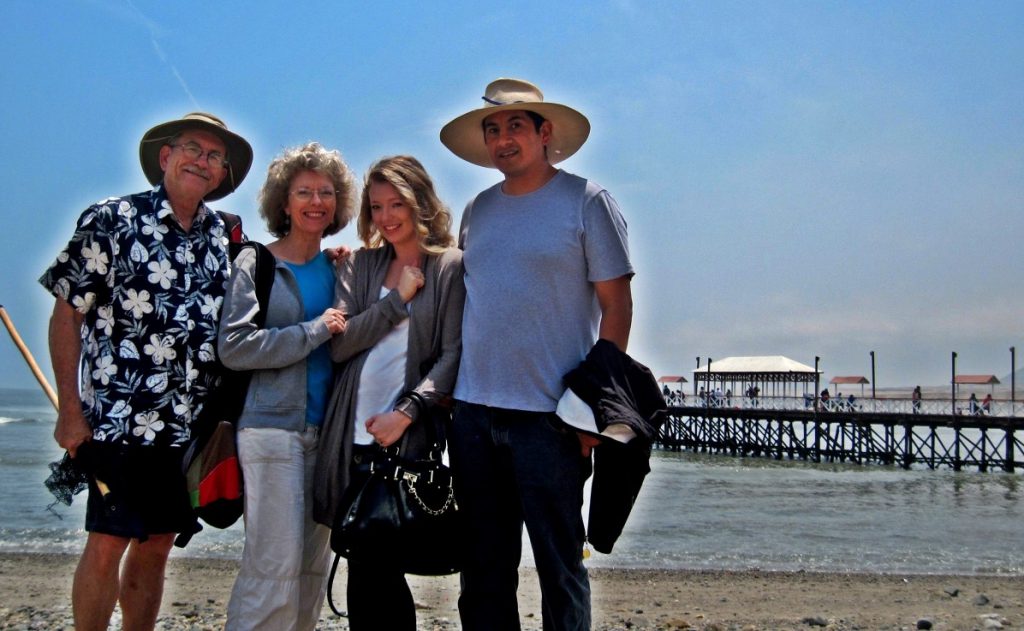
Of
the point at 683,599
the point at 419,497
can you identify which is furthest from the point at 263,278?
the point at 683,599

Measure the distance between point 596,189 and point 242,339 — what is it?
55.5 inches

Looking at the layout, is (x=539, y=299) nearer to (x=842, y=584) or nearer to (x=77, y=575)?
(x=77, y=575)

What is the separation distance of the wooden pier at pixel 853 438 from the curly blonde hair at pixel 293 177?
1417 inches

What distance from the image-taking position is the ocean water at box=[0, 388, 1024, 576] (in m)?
11.5

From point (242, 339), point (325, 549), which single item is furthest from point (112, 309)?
point (325, 549)

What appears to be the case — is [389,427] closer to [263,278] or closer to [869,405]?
[263,278]

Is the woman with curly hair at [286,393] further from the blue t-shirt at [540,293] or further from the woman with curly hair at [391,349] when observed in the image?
the blue t-shirt at [540,293]

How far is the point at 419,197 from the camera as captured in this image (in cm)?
337

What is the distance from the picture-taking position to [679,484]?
82.2 ft

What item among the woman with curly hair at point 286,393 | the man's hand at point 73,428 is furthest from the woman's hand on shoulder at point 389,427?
the man's hand at point 73,428

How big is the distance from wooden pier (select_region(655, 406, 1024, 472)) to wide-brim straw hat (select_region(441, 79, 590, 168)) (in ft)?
117

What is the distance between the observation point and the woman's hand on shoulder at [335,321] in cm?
320

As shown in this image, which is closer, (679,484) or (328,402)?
(328,402)

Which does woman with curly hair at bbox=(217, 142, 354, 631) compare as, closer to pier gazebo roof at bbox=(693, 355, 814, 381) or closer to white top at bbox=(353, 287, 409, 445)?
white top at bbox=(353, 287, 409, 445)
